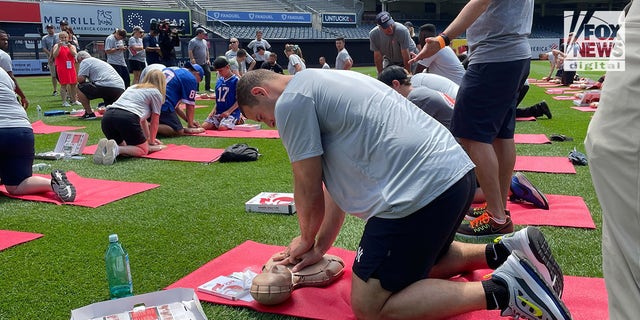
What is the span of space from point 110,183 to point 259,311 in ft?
9.76

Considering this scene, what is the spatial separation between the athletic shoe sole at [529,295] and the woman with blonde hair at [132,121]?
4.79 meters

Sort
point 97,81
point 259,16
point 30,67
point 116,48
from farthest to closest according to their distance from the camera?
point 259,16, point 30,67, point 116,48, point 97,81

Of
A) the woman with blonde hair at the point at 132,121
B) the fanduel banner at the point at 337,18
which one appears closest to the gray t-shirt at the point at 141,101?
the woman with blonde hair at the point at 132,121

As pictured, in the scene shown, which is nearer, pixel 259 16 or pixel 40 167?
pixel 40 167

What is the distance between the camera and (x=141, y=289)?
2588 mm

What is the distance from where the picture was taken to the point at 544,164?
515cm

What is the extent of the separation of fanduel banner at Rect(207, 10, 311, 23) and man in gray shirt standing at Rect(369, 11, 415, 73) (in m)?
25.7

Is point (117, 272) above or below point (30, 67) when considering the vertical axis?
above

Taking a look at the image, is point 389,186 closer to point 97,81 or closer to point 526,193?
point 526,193

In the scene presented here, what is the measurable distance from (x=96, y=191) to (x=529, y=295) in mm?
3739

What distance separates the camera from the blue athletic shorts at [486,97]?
9.89 ft

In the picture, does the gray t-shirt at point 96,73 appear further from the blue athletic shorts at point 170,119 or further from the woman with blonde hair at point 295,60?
the woman with blonde hair at point 295,60

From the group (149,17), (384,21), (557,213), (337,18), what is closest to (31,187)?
(557,213)

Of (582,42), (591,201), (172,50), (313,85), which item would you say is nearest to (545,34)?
(582,42)
